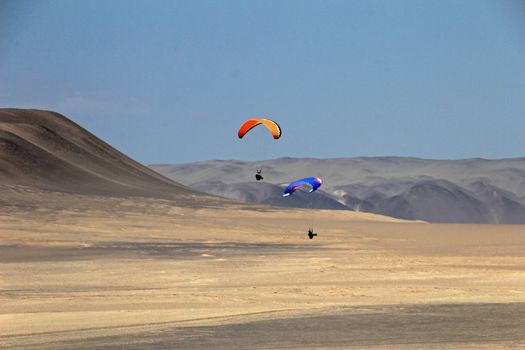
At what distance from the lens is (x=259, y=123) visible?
41.8 m

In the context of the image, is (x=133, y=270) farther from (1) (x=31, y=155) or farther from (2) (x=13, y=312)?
(1) (x=31, y=155)

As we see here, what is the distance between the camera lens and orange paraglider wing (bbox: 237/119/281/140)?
40.1 metres

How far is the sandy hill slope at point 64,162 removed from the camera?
105812 mm

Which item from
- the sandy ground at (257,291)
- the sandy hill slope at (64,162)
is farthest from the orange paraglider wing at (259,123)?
the sandy hill slope at (64,162)

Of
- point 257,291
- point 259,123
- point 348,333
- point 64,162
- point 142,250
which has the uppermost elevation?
point 64,162

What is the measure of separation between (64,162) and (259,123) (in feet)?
257

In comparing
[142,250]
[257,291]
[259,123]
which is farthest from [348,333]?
[142,250]

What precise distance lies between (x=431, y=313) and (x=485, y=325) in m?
2.18

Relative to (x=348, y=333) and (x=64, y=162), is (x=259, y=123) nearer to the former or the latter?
(x=348, y=333)

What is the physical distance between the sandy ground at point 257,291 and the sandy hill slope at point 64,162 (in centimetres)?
4247

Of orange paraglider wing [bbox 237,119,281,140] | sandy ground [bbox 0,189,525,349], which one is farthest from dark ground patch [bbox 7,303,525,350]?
orange paraglider wing [bbox 237,119,281,140]

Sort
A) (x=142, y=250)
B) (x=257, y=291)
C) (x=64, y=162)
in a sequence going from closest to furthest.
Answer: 1. (x=257, y=291)
2. (x=142, y=250)
3. (x=64, y=162)

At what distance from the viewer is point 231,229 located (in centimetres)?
7069

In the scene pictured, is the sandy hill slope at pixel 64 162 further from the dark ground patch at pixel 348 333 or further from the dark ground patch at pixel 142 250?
the dark ground patch at pixel 348 333
